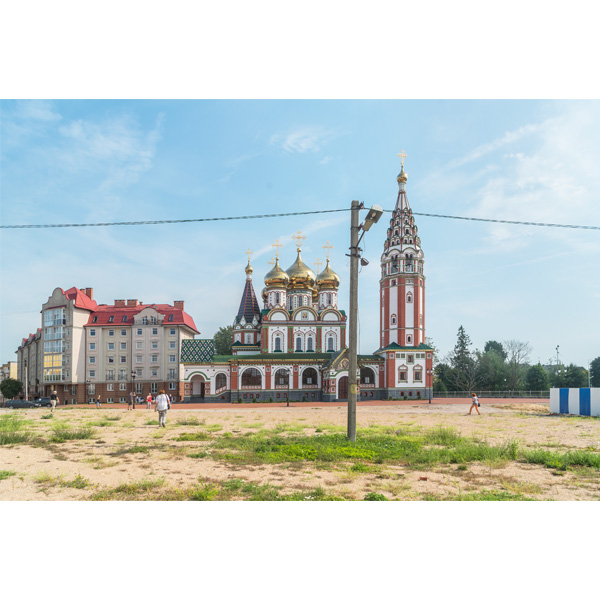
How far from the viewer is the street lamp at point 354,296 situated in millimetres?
13922

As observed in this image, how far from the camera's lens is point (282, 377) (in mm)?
51906

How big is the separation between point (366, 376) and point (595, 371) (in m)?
46.2

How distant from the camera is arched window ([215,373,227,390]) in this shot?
170ft

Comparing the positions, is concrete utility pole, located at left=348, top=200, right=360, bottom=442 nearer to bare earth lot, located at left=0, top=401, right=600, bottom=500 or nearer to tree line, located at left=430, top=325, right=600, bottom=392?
bare earth lot, located at left=0, top=401, right=600, bottom=500

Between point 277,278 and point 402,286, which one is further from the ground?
point 277,278

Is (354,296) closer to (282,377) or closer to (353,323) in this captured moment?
(353,323)

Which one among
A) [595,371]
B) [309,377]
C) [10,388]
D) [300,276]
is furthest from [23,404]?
[595,371]

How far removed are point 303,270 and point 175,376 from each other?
791 inches

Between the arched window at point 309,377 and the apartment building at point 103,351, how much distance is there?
14274 mm

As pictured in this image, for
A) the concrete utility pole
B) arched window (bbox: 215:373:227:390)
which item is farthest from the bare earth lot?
arched window (bbox: 215:373:227:390)

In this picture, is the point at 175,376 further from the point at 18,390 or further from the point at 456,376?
the point at 456,376

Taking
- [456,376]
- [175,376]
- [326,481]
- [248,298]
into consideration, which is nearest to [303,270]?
[248,298]

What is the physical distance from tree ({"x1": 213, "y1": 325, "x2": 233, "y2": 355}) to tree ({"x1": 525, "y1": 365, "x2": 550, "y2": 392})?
47986mm

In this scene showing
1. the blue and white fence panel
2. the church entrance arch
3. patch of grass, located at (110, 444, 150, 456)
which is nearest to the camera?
patch of grass, located at (110, 444, 150, 456)
